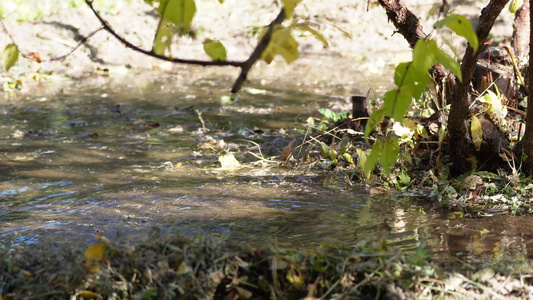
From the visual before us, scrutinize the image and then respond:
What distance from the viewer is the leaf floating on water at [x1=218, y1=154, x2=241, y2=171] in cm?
338

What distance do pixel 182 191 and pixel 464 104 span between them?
135 cm

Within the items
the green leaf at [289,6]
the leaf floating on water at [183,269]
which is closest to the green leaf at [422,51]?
the green leaf at [289,6]

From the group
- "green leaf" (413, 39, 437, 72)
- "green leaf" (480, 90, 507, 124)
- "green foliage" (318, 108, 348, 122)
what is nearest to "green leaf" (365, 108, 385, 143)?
"green leaf" (413, 39, 437, 72)

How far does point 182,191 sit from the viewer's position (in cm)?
291

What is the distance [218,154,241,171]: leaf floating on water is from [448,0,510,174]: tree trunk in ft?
3.78

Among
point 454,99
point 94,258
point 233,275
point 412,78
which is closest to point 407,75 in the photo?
point 412,78

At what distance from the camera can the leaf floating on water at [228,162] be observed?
11.1 ft

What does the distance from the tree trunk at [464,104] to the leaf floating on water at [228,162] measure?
115 centimetres

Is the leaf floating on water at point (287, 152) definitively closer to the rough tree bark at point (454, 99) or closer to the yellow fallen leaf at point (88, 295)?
the rough tree bark at point (454, 99)

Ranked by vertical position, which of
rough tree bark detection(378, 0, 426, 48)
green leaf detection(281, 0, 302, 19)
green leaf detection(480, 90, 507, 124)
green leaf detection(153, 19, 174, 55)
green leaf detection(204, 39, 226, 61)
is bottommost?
green leaf detection(480, 90, 507, 124)

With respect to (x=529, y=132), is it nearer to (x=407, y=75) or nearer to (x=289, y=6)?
(x=407, y=75)

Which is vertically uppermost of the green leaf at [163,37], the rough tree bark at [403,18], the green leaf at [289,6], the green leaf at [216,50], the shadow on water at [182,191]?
the rough tree bark at [403,18]

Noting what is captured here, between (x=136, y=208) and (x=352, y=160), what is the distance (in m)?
1.17

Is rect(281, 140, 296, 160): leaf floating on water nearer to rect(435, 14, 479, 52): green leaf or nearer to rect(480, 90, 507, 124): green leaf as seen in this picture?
rect(480, 90, 507, 124): green leaf
